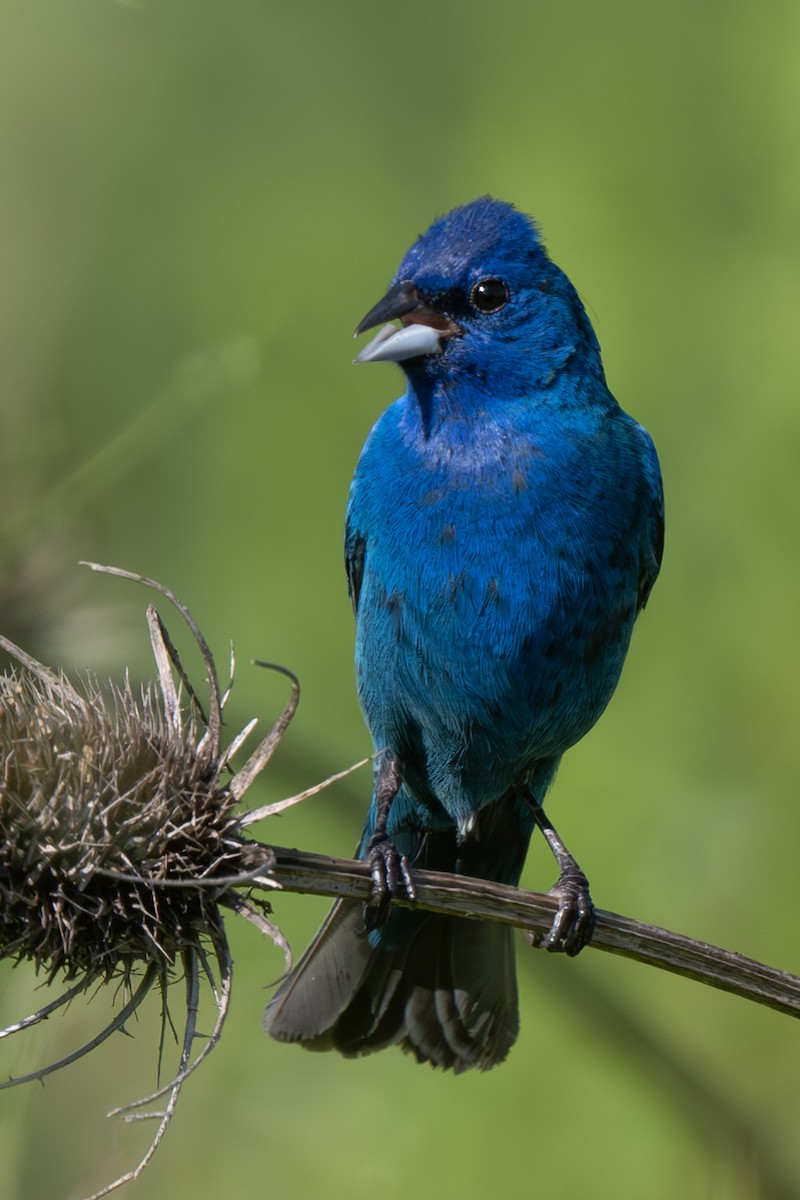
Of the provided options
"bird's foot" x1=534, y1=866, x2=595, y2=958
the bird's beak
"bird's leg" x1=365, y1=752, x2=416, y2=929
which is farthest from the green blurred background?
the bird's beak

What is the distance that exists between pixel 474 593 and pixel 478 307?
35.2 inches

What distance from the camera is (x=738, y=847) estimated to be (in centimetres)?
496

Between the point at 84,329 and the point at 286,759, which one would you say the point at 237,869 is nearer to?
the point at 286,759

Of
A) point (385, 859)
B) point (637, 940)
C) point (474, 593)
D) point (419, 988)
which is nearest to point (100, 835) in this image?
point (385, 859)

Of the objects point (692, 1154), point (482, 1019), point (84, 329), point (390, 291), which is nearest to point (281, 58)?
point (84, 329)

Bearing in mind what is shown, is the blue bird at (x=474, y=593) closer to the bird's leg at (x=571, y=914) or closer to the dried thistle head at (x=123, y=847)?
the bird's leg at (x=571, y=914)

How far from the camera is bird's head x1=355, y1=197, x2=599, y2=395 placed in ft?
14.3

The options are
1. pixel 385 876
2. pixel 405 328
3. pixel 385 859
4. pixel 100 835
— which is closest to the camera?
pixel 100 835

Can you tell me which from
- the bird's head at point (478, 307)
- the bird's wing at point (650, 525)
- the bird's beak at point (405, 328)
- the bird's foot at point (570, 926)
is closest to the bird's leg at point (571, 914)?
the bird's foot at point (570, 926)

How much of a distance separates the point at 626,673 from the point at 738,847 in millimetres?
757

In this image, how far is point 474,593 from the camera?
4.13 m

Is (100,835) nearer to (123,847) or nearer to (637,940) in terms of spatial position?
(123,847)

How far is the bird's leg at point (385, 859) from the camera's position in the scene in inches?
139

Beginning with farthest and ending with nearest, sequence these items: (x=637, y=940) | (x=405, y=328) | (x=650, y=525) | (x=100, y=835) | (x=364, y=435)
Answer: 1. (x=364, y=435)
2. (x=650, y=525)
3. (x=405, y=328)
4. (x=637, y=940)
5. (x=100, y=835)
